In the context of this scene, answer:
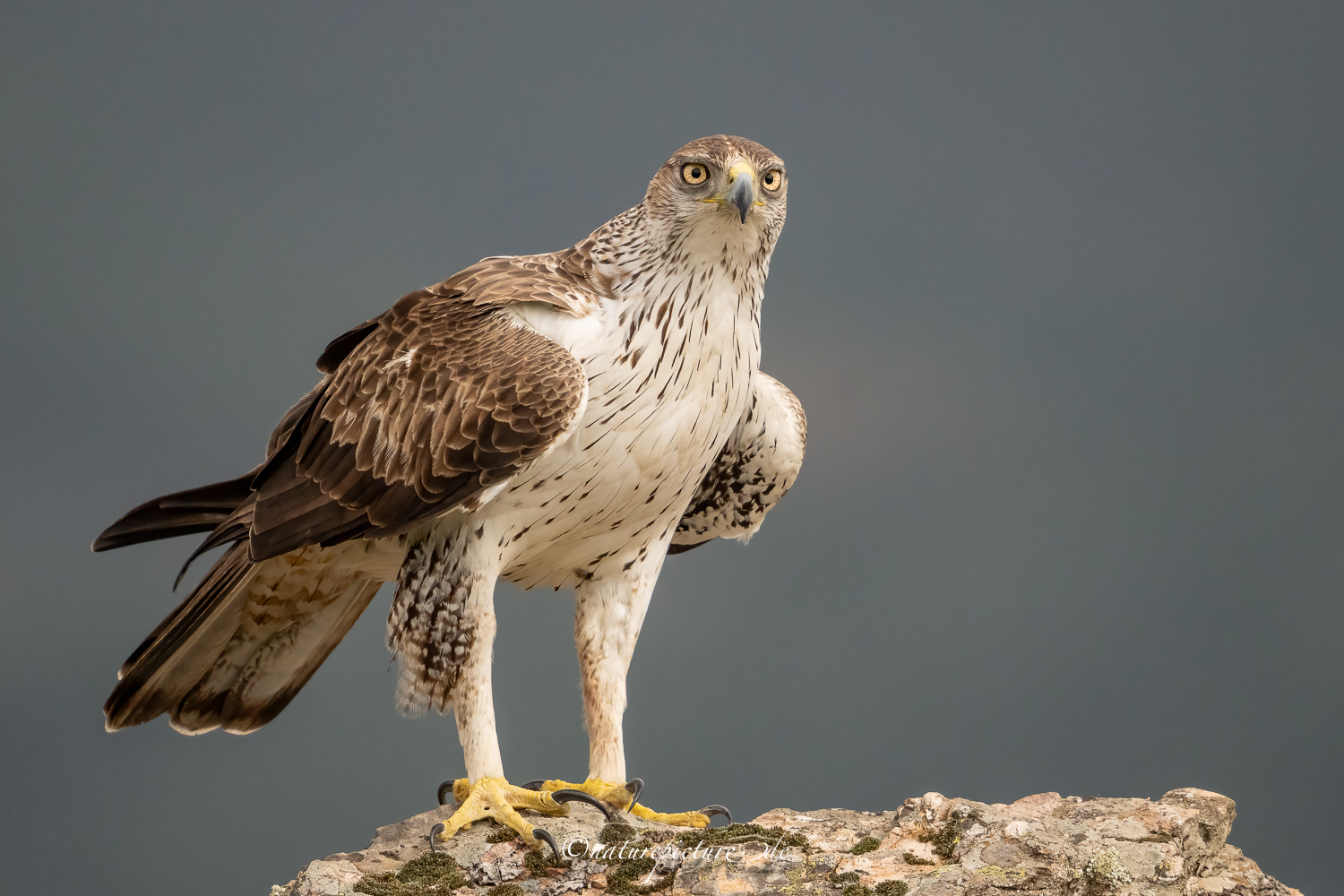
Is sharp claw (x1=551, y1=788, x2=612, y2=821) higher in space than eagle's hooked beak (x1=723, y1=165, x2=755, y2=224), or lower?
lower

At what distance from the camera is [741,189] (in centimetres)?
350

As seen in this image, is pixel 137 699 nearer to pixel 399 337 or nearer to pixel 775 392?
pixel 399 337

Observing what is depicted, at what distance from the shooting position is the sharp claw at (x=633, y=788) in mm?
4207

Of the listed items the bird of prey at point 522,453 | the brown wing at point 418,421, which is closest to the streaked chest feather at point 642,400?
the bird of prey at point 522,453

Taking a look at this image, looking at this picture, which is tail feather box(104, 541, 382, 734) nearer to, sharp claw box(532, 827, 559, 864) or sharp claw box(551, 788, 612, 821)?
sharp claw box(551, 788, 612, 821)

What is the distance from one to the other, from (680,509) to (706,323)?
74 cm

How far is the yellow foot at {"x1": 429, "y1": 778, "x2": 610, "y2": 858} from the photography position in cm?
374

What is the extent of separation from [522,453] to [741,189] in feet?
3.10

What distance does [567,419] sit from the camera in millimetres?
3602

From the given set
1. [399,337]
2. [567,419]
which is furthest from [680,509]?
[399,337]

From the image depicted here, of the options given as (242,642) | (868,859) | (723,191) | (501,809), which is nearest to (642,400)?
(723,191)

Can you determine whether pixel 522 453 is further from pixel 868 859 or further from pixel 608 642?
pixel 868 859

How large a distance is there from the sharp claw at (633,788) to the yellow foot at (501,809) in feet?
0.97

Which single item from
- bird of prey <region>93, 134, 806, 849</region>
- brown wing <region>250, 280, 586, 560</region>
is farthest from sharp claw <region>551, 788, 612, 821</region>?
brown wing <region>250, 280, 586, 560</region>
